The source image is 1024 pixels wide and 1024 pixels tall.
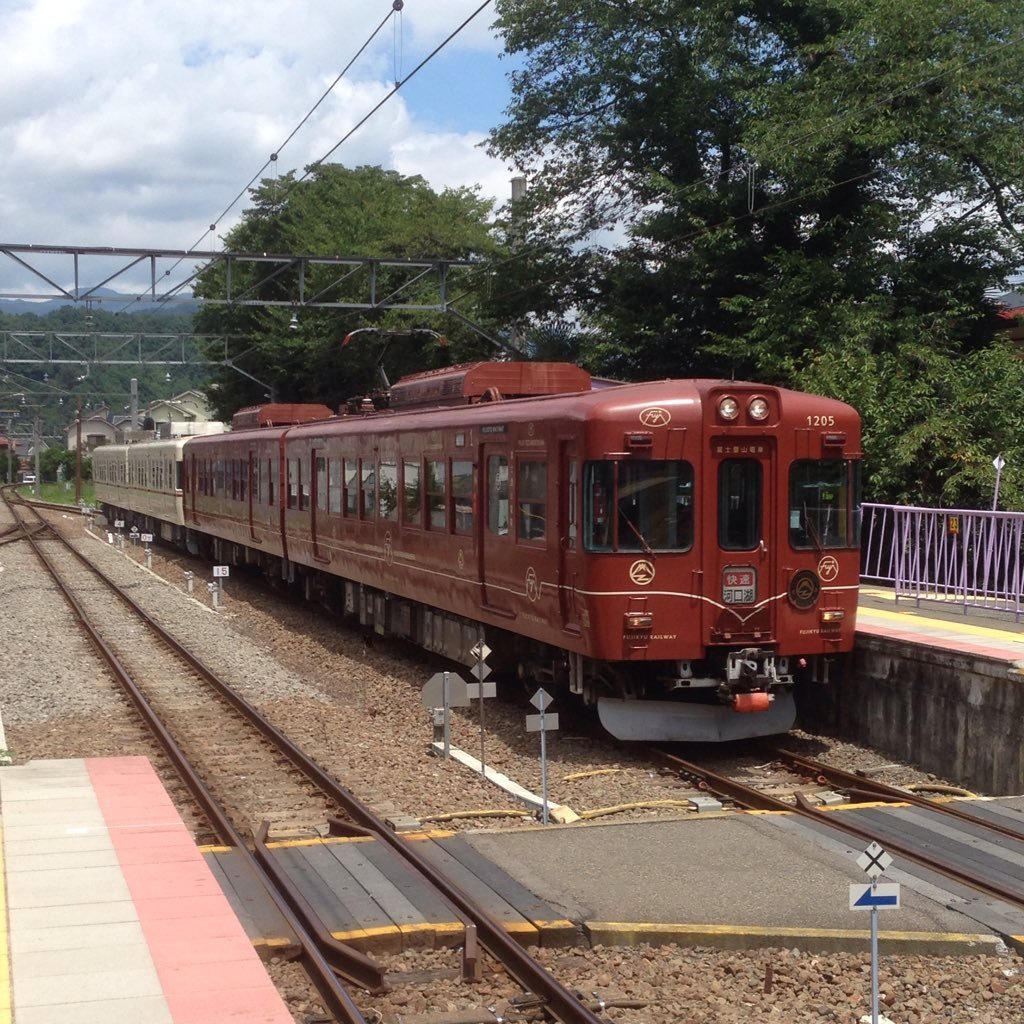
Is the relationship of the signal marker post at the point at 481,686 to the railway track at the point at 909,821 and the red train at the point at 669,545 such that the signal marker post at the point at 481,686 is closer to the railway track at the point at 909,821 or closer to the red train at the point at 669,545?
the red train at the point at 669,545

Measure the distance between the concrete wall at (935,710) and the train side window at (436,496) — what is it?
414 cm

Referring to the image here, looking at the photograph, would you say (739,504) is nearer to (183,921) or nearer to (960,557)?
(960,557)

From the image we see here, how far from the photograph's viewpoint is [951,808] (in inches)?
359

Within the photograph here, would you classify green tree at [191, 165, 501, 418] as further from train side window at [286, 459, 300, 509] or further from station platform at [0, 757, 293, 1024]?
station platform at [0, 757, 293, 1024]

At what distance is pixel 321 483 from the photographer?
65.1 ft

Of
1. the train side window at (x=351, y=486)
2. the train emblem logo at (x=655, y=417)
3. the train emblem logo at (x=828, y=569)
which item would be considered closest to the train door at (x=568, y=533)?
the train emblem logo at (x=655, y=417)

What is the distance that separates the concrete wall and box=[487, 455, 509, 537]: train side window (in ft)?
10.5

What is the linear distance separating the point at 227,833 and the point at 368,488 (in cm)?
894

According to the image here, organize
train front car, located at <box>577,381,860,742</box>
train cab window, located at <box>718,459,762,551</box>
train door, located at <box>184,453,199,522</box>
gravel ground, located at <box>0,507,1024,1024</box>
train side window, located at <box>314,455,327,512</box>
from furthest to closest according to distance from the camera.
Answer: train door, located at <box>184,453,199,522</box> < train side window, located at <box>314,455,327,512</box> < train cab window, located at <box>718,459,762,551</box> < train front car, located at <box>577,381,860,742</box> < gravel ground, located at <box>0,507,1024,1024</box>

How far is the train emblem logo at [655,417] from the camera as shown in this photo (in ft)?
34.8

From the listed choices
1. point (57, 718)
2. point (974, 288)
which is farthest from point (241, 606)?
point (974, 288)

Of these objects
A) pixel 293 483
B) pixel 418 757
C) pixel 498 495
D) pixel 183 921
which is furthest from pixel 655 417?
pixel 293 483

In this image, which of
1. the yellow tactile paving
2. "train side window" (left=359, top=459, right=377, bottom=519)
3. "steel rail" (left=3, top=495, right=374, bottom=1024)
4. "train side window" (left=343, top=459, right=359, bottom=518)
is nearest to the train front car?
"steel rail" (left=3, top=495, right=374, bottom=1024)

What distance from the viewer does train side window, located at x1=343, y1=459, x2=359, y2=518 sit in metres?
17.8
